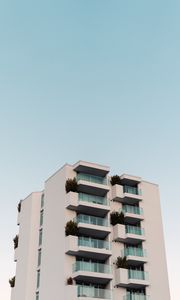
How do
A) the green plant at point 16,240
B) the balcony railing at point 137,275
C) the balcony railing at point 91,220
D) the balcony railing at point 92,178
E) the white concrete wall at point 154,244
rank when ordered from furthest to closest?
the green plant at point 16,240 → the balcony railing at point 92,178 → the white concrete wall at point 154,244 → the balcony railing at point 91,220 → the balcony railing at point 137,275

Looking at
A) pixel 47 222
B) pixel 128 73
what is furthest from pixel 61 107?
pixel 47 222

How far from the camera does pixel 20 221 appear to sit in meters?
51.2

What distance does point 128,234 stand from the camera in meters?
45.0

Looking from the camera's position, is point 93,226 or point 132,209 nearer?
point 93,226

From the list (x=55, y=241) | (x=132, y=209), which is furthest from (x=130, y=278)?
(x=132, y=209)

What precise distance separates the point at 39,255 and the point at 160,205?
1590 cm

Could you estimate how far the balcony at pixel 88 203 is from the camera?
43.7 metres

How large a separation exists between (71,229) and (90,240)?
8.33 feet

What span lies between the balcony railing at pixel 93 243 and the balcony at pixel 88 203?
10.5 feet

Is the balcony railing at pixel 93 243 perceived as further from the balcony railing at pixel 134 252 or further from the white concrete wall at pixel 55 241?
the balcony railing at pixel 134 252

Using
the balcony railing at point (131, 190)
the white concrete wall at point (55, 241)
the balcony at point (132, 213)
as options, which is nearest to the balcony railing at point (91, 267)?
the white concrete wall at point (55, 241)

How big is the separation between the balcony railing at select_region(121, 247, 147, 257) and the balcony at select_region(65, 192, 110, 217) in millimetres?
4603

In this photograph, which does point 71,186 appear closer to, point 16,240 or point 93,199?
point 93,199

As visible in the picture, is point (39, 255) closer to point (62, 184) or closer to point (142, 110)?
point (62, 184)
